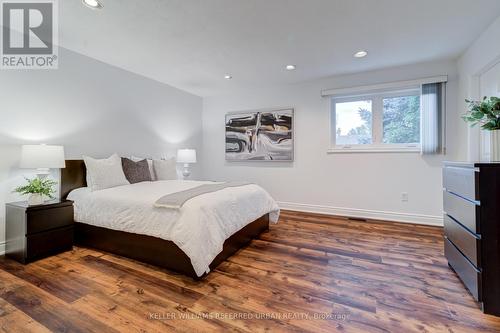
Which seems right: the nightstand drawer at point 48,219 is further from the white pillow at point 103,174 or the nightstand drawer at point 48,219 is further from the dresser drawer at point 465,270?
the dresser drawer at point 465,270

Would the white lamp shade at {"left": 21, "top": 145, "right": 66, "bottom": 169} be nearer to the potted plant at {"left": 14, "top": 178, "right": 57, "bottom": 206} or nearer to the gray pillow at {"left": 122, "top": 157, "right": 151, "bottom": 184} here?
the potted plant at {"left": 14, "top": 178, "right": 57, "bottom": 206}

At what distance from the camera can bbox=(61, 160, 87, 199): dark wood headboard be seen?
112 inches

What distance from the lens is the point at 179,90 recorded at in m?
4.64

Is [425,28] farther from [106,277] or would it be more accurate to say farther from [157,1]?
[106,277]

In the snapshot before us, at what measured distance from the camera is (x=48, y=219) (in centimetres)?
237

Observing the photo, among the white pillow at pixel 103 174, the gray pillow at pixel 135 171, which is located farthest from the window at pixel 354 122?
the white pillow at pixel 103 174

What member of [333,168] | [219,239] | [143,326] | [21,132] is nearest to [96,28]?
[21,132]

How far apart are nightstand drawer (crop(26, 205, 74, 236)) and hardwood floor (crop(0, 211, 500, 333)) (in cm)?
32

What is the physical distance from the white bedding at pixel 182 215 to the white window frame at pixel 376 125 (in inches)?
77.2

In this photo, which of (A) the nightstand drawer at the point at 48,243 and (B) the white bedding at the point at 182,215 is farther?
(A) the nightstand drawer at the point at 48,243

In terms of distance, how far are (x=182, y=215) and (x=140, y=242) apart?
0.62m

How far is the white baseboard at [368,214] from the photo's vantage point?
3434mm

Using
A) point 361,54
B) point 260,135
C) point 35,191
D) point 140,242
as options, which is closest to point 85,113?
point 35,191

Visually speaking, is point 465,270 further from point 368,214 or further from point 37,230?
point 37,230
